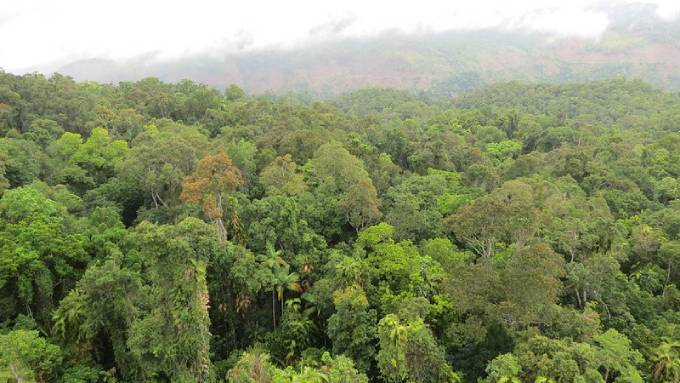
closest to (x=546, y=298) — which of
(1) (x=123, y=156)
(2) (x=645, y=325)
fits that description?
(2) (x=645, y=325)

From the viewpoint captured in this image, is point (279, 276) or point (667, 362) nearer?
point (667, 362)

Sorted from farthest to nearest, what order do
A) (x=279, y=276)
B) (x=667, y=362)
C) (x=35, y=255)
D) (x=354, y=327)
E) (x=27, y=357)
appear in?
(x=279, y=276)
(x=35, y=255)
(x=354, y=327)
(x=667, y=362)
(x=27, y=357)

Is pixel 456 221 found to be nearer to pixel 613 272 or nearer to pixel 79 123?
pixel 613 272

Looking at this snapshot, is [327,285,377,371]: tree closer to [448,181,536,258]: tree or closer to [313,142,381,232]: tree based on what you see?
[448,181,536,258]: tree

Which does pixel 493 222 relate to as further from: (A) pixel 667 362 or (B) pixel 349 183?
(B) pixel 349 183

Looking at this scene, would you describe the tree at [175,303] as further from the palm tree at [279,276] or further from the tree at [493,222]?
the tree at [493,222]

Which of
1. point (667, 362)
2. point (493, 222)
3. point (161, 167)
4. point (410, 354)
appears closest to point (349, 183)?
point (493, 222)

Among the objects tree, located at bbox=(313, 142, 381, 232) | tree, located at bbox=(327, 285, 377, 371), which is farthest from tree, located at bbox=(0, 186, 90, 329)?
tree, located at bbox=(313, 142, 381, 232)
